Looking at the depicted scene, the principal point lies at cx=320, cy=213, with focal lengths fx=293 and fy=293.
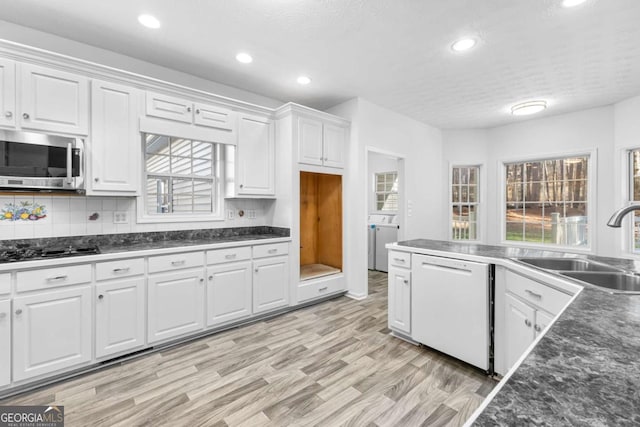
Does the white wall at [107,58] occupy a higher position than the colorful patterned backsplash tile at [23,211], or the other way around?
the white wall at [107,58]

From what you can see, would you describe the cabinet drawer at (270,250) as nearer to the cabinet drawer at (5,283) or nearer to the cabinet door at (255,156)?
the cabinet door at (255,156)

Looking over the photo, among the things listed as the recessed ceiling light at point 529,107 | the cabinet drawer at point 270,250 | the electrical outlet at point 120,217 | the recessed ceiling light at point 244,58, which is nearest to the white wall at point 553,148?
the recessed ceiling light at point 529,107

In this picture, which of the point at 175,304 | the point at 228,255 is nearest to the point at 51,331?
the point at 175,304

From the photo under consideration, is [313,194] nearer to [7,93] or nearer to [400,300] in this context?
[400,300]

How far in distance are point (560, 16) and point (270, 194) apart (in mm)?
3128

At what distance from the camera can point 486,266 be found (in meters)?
2.16

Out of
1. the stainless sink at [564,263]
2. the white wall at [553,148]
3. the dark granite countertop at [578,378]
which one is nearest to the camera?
the dark granite countertop at [578,378]

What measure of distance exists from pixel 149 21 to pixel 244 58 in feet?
2.81

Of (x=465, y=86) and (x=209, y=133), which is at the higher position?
(x=465, y=86)

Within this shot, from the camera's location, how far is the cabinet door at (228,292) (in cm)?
288

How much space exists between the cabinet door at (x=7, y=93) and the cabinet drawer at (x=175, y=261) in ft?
4.63

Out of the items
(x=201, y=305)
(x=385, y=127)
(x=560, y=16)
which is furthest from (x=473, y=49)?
(x=201, y=305)

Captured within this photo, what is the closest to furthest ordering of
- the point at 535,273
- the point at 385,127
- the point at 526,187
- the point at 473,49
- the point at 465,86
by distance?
the point at 535,273, the point at 473,49, the point at 465,86, the point at 385,127, the point at 526,187

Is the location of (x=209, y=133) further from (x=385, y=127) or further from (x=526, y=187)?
(x=526, y=187)
